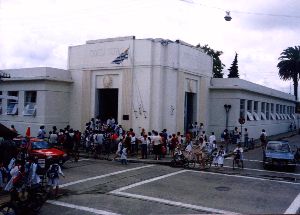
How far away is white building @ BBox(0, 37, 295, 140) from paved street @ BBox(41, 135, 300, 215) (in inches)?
326

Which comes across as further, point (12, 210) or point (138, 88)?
point (138, 88)

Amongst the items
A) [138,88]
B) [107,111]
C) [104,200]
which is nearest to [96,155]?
[138,88]

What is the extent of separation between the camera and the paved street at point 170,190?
11.8 meters

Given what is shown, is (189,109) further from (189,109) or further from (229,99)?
(229,99)

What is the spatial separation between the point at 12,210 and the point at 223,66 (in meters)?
50.3

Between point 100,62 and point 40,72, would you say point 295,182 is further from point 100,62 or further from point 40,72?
point 40,72

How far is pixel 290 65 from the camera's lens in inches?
2265

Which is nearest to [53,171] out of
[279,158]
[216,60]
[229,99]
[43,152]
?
[43,152]

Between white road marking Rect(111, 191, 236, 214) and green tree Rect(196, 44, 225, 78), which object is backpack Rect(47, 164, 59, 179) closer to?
white road marking Rect(111, 191, 236, 214)

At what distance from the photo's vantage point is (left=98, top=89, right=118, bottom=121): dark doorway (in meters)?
31.0

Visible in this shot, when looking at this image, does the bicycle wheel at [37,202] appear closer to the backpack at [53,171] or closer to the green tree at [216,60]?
the backpack at [53,171]

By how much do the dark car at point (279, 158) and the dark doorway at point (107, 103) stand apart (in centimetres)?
1434

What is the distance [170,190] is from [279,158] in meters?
8.65

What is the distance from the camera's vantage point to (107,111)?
31906mm
